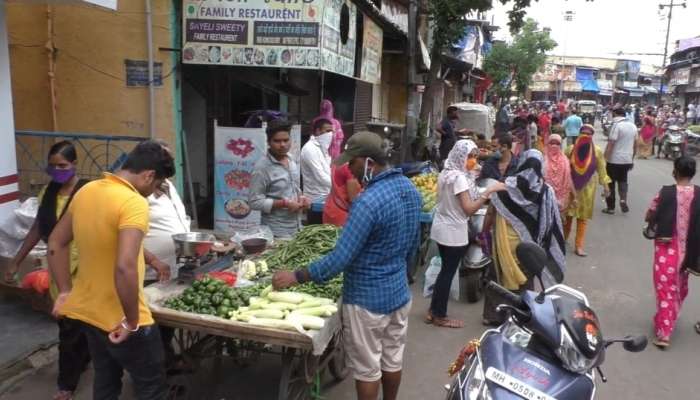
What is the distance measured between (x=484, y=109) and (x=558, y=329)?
662 inches

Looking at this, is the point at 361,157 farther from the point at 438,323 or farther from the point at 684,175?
the point at 684,175

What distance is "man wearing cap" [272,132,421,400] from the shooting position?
303cm

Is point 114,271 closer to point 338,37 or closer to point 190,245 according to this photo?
point 190,245

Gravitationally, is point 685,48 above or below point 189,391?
above

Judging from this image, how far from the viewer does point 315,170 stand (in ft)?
20.6

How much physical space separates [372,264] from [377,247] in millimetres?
105

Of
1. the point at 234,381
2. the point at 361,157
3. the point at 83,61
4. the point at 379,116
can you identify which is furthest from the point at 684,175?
the point at 379,116

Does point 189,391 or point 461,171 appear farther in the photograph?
point 461,171

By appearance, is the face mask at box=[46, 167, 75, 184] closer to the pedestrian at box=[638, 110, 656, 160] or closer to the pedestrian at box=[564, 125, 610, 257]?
the pedestrian at box=[564, 125, 610, 257]

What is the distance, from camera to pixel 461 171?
16.9 feet

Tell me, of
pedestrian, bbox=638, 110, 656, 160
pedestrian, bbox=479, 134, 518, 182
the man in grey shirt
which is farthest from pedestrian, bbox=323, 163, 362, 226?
pedestrian, bbox=638, 110, 656, 160

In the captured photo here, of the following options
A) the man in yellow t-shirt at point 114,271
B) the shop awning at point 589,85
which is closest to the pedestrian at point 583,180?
the man in yellow t-shirt at point 114,271

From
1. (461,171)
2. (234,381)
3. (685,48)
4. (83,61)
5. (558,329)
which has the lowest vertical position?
(234,381)

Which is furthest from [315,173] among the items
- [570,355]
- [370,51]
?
[370,51]
